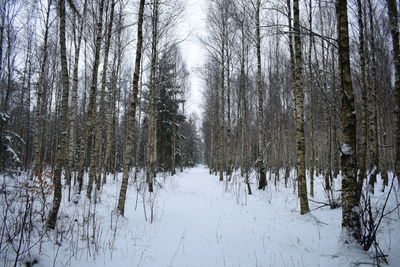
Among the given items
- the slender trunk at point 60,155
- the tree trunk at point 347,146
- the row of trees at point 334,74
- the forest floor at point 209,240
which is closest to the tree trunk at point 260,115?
the row of trees at point 334,74

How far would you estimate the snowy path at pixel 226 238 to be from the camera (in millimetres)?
3143

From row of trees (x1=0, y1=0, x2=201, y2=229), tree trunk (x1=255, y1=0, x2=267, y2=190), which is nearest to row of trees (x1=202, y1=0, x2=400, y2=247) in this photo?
tree trunk (x1=255, y1=0, x2=267, y2=190)

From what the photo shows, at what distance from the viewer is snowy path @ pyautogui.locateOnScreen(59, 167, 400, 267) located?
3143 millimetres

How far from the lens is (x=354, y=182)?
3.11m

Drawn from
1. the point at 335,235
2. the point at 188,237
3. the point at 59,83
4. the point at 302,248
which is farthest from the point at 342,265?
the point at 59,83

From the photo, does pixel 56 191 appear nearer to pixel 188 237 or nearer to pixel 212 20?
pixel 188 237

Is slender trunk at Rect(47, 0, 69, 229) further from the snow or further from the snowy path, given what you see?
the snow

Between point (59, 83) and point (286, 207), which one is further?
point (59, 83)

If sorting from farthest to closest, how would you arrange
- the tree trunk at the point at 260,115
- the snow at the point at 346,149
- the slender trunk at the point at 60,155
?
the tree trunk at the point at 260,115
the slender trunk at the point at 60,155
the snow at the point at 346,149

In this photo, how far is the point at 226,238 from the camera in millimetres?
4094

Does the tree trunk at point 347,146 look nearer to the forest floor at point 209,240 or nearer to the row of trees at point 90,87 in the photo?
the forest floor at point 209,240

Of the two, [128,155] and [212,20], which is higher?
[212,20]

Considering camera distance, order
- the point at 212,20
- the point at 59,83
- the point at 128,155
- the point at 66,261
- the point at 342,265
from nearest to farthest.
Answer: the point at 342,265 → the point at 66,261 → the point at 128,155 → the point at 212,20 → the point at 59,83

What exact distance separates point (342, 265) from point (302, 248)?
853 mm
